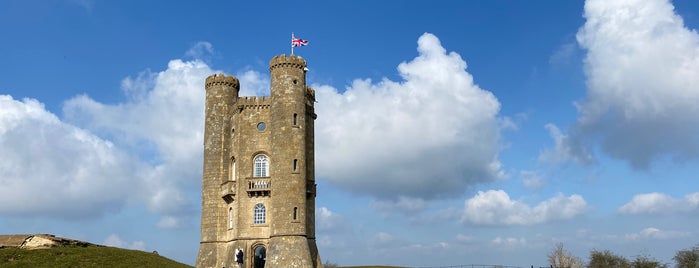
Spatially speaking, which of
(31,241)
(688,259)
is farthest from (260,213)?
(688,259)

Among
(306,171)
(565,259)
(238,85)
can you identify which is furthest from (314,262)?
(565,259)

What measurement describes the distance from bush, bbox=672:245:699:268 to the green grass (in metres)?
49.1

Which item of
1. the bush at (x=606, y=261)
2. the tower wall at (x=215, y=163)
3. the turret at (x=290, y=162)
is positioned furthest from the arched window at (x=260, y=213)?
the bush at (x=606, y=261)

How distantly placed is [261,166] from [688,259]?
43658mm

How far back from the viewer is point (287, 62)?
181 feet

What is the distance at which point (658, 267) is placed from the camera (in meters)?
63.3

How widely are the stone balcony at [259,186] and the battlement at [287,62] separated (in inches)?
389

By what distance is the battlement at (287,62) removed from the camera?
55.2 meters

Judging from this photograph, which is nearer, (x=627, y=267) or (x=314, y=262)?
(x=314, y=262)

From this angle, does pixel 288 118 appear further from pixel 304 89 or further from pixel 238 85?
pixel 238 85

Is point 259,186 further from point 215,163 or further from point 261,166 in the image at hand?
point 215,163

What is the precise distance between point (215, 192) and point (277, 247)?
369 inches

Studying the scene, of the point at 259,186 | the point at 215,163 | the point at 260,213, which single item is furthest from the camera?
the point at 215,163

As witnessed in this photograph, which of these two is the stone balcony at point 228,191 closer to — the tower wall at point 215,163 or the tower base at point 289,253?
the tower wall at point 215,163
